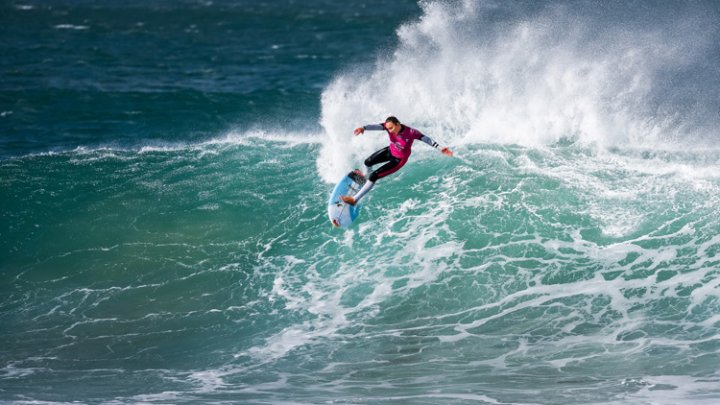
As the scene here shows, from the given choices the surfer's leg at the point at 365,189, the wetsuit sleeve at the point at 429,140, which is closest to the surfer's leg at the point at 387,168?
the surfer's leg at the point at 365,189

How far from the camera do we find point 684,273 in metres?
15.8

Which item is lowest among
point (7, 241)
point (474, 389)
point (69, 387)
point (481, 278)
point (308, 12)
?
point (474, 389)

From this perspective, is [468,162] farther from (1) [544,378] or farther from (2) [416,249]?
(1) [544,378]

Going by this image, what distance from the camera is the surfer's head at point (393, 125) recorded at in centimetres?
1511

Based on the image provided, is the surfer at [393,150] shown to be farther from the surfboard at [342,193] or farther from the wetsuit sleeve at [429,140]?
the surfboard at [342,193]

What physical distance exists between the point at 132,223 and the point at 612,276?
10.3m

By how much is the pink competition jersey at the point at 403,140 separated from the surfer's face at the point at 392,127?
0.11m

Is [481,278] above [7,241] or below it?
below

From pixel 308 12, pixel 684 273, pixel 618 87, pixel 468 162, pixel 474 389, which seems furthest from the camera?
pixel 308 12

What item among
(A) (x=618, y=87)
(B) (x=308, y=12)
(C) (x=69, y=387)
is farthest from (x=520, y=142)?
(B) (x=308, y=12)

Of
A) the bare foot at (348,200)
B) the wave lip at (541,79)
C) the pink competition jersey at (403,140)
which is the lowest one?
the bare foot at (348,200)

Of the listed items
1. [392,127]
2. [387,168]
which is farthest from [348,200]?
[392,127]

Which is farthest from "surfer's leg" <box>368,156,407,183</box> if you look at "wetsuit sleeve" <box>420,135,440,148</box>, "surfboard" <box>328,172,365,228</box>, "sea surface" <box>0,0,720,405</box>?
"sea surface" <box>0,0,720,405</box>

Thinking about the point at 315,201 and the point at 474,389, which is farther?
the point at 315,201
